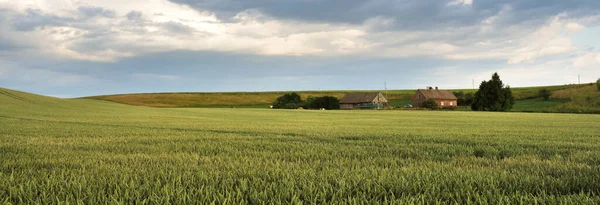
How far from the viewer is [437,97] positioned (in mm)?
119375

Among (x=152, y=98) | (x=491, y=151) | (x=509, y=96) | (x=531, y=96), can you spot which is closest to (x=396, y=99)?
(x=531, y=96)

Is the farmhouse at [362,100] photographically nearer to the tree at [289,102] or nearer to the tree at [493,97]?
the tree at [289,102]

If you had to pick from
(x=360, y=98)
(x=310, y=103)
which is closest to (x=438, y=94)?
(x=360, y=98)

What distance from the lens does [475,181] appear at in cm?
353

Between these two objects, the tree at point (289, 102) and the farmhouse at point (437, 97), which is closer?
the tree at point (289, 102)

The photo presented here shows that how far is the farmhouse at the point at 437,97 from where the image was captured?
389ft

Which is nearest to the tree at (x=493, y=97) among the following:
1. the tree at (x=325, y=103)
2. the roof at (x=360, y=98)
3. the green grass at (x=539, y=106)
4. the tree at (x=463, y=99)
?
the green grass at (x=539, y=106)

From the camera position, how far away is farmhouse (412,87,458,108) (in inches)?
4663

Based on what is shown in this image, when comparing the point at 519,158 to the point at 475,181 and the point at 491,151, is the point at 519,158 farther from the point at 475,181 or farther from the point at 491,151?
the point at 475,181

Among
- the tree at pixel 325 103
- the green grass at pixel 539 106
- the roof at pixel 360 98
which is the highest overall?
the roof at pixel 360 98

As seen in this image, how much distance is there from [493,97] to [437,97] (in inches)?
1596

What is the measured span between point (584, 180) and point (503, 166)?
1108mm

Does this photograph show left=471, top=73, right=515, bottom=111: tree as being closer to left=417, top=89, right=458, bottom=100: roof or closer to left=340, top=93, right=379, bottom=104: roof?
left=417, top=89, right=458, bottom=100: roof

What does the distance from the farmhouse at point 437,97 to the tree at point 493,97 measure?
116 feet
